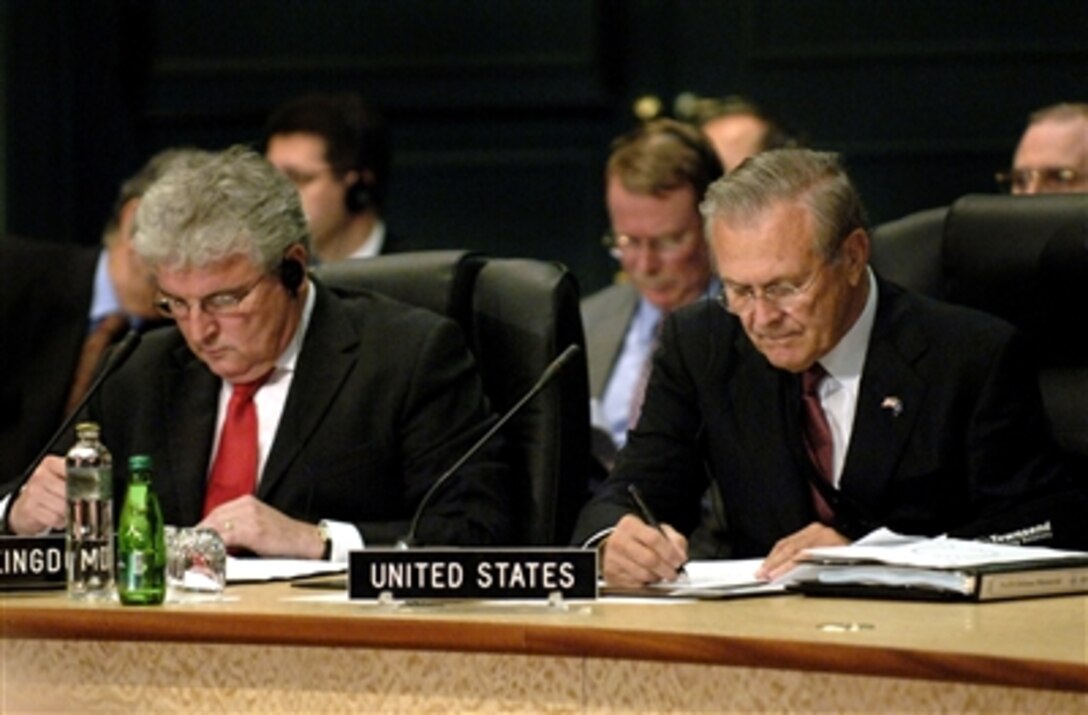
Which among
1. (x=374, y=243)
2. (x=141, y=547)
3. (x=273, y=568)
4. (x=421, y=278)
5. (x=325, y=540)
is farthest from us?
(x=374, y=243)

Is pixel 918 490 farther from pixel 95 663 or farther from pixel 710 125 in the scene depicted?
pixel 710 125

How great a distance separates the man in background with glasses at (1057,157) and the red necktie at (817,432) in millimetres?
1658

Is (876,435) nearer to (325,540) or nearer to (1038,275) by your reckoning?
(1038,275)

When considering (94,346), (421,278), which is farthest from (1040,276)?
(94,346)

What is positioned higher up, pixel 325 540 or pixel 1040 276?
pixel 1040 276

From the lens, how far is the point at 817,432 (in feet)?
12.3

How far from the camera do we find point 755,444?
3.78 meters

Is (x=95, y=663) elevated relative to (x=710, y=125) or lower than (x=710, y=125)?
lower

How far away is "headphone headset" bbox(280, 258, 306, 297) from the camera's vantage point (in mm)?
4051

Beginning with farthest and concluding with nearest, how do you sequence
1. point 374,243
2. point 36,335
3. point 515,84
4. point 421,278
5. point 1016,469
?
point 515,84 → point 374,243 → point 36,335 → point 421,278 → point 1016,469

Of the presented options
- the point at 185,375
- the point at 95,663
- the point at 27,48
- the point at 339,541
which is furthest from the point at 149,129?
the point at 95,663

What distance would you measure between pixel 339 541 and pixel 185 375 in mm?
547

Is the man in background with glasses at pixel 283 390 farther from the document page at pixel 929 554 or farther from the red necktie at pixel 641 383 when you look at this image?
the red necktie at pixel 641 383

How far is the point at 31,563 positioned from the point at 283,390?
91cm
